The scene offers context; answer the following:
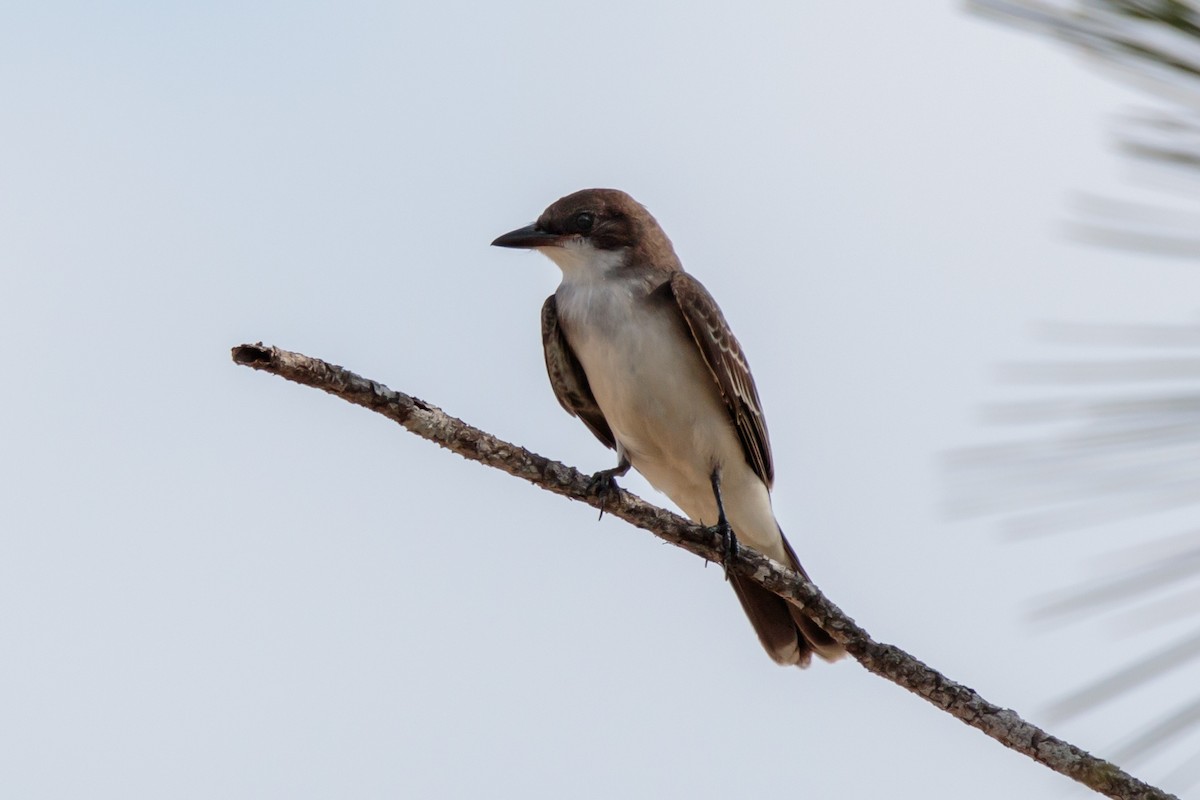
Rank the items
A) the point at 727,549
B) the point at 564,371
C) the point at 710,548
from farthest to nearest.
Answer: the point at 564,371 → the point at 727,549 → the point at 710,548

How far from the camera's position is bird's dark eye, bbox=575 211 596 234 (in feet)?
28.1

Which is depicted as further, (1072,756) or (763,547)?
(763,547)

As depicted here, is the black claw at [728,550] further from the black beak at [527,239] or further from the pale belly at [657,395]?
the black beak at [527,239]

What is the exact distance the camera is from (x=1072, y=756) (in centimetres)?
379

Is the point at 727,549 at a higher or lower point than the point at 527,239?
lower

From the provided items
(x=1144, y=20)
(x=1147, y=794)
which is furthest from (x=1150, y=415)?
(x=1147, y=794)

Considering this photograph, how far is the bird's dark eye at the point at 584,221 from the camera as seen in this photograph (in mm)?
8570

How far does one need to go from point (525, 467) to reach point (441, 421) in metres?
0.46

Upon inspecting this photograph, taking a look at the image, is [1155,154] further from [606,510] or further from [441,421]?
[606,510]

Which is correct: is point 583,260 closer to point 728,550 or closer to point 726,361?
point 726,361

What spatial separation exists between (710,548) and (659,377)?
2.29m

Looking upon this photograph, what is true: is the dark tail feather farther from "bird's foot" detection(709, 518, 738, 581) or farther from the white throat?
"bird's foot" detection(709, 518, 738, 581)

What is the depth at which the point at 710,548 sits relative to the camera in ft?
18.5

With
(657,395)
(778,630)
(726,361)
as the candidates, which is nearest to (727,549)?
(657,395)
